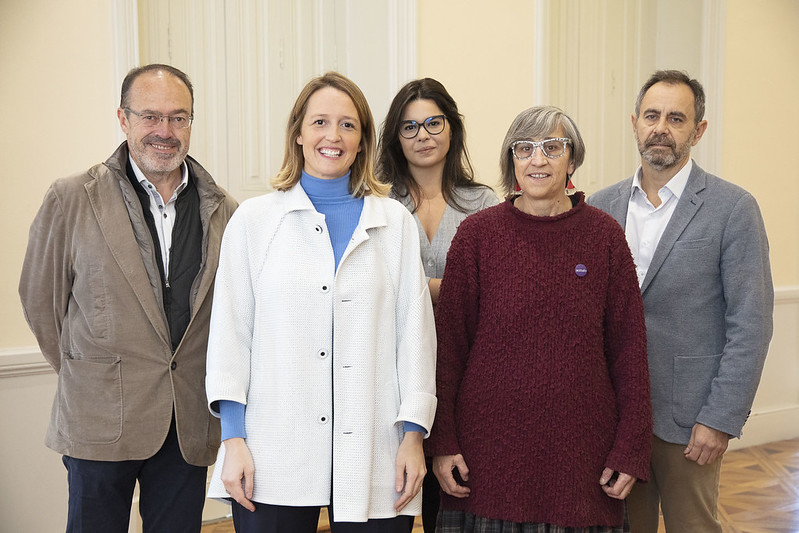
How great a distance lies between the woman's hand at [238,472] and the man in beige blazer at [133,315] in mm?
414

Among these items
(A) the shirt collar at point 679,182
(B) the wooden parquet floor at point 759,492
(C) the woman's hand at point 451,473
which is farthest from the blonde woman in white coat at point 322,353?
(B) the wooden parquet floor at point 759,492

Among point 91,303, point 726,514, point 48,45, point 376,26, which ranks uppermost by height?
point 376,26

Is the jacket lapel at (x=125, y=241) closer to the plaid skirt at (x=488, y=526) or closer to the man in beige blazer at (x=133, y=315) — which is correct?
the man in beige blazer at (x=133, y=315)

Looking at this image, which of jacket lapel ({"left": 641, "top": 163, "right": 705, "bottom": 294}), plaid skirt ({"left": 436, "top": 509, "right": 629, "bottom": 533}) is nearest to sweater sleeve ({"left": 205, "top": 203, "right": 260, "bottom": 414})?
plaid skirt ({"left": 436, "top": 509, "right": 629, "bottom": 533})

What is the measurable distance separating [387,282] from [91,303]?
83 cm

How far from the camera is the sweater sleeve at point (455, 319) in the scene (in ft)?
6.11

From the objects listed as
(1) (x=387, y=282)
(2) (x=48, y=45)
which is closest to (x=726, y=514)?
(1) (x=387, y=282)

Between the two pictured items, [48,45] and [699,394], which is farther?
[48,45]

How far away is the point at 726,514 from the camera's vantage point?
3.72 meters

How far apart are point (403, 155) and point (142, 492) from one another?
132 cm

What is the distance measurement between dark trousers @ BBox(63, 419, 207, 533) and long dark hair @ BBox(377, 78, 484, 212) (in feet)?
3.45

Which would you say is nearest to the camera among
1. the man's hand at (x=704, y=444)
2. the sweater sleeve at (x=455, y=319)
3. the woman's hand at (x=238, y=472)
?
the woman's hand at (x=238, y=472)

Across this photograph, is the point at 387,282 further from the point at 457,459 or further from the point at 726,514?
the point at 726,514

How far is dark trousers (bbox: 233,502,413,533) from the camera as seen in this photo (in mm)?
1638
